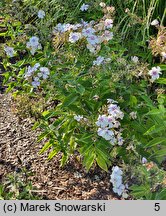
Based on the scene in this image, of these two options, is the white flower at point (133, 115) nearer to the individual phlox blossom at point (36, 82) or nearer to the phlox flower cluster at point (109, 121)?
the phlox flower cluster at point (109, 121)

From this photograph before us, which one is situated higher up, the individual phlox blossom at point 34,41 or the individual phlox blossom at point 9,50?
the individual phlox blossom at point 34,41

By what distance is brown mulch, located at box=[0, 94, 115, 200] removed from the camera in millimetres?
2426

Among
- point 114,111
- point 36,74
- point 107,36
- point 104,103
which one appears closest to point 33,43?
point 36,74

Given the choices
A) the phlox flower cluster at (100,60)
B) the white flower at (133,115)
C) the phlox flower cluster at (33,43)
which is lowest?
the white flower at (133,115)

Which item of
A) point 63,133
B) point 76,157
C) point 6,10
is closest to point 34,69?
point 63,133

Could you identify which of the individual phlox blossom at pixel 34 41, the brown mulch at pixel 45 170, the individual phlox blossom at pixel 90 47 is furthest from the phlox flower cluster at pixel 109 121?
the individual phlox blossom at pixel 34 41

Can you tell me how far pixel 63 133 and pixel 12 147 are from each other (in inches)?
15.5

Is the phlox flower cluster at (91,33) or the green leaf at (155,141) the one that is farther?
the phlox flower cluster at (91,33)

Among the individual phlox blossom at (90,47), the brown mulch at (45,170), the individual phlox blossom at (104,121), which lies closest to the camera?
the individual phlox blossom at (104,121)

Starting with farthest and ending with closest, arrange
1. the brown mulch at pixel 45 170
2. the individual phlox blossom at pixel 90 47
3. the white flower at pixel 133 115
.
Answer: the brown mulch at pixel 45 170 → the individual phlox blossom at pixel 90 47 → the white flower at pixel 133 115

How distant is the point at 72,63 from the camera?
242 centimetres

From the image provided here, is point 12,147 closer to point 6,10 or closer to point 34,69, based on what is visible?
point 34,69

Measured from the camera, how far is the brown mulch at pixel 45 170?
2.43 m

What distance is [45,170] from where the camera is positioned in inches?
101
